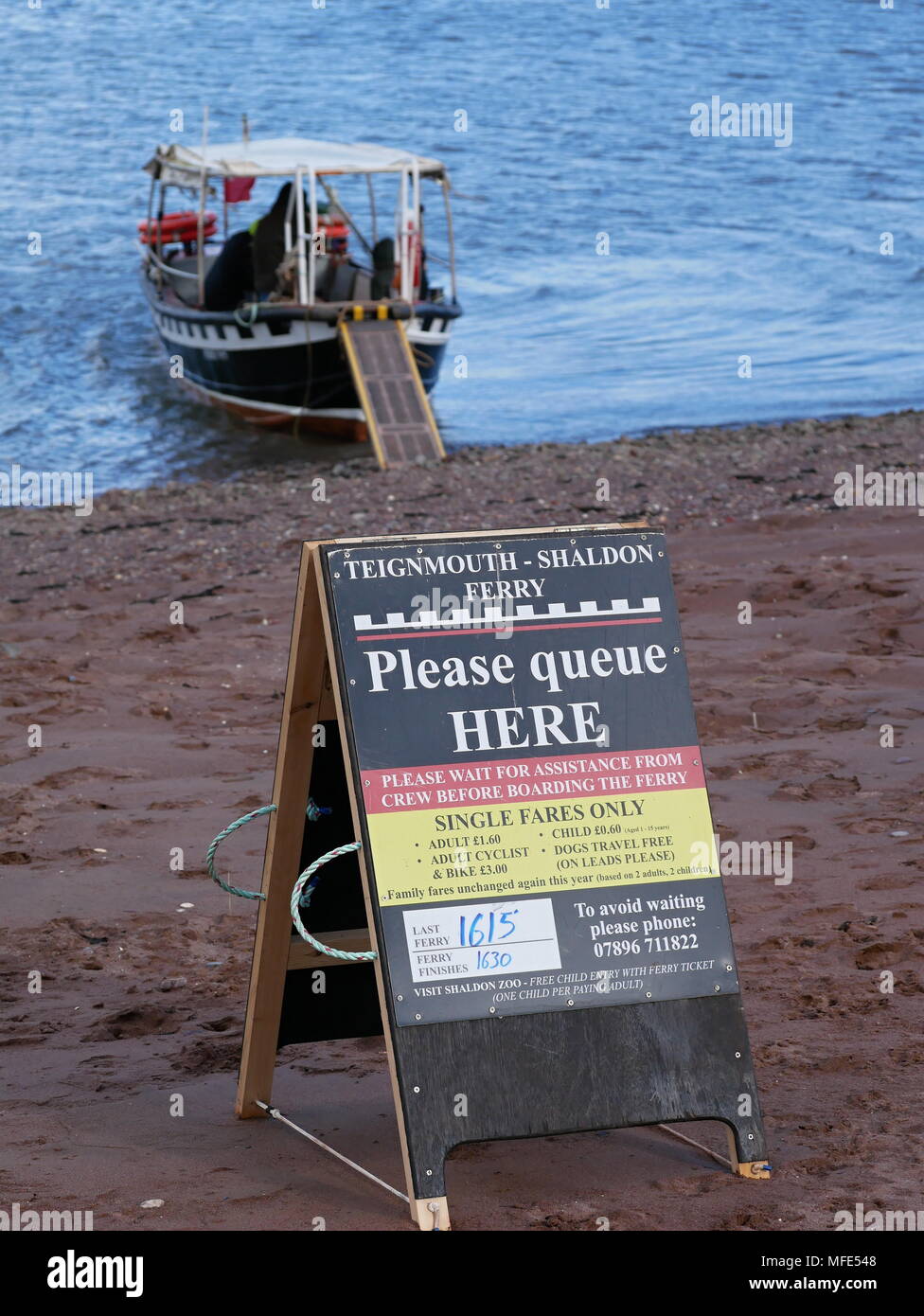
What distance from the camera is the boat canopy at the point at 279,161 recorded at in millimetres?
18500

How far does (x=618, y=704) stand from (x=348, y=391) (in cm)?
1586

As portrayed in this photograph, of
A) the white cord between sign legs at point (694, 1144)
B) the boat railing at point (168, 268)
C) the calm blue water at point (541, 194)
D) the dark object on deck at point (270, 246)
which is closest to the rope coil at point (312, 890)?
the white cord between sign legs at point (694, 1144)

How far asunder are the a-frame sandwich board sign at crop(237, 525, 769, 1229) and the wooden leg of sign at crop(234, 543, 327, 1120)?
1 centimetres

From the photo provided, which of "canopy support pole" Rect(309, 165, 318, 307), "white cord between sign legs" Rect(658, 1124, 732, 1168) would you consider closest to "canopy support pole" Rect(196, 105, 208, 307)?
"canopy support pole" Rect(309, 165, 318, 307)

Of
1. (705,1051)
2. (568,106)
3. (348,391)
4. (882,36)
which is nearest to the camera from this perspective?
(705,1051)

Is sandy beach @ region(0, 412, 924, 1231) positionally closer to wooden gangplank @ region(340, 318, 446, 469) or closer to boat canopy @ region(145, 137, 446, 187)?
wooden gangplank @ region(340, 318, 446, 469)

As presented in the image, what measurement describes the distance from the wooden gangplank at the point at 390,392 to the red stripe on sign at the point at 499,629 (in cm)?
1253


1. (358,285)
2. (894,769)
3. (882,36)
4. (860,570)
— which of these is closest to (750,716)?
(894,769)

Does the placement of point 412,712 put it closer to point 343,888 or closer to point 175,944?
point 343,888

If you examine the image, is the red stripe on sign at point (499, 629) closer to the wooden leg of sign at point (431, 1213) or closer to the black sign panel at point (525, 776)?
the black sign panel at point (525, 776)

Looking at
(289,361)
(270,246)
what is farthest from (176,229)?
(289,361)

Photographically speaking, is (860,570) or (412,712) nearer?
(412,712)

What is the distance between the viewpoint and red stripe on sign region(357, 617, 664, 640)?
11.2 feet
